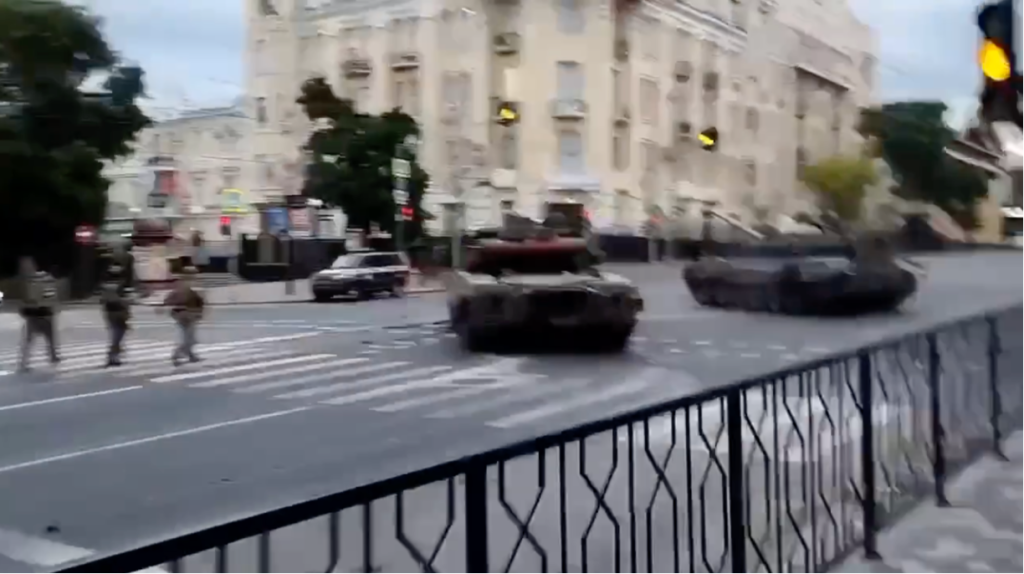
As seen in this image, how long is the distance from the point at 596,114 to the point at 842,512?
35.3m

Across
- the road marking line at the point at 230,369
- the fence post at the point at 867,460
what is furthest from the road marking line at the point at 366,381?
the fence post at the point at 867,460

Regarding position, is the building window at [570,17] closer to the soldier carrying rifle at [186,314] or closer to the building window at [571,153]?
the building window at [571,153]

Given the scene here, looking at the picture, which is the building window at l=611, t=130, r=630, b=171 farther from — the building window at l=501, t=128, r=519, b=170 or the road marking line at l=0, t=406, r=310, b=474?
the road marking line at l=0, t=406, r=310, b=474

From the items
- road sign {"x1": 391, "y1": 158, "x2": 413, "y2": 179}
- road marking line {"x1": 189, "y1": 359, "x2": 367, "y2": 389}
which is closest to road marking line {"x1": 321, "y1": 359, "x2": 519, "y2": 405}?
road marking line {"x1": 189, "y1": 359, "x2": 367, "y2": 389}

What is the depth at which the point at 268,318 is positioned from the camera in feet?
70.7

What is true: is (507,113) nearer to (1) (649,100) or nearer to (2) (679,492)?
(1) (649,100)

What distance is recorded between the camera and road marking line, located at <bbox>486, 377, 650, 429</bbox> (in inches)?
389

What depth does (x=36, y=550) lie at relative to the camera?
586 centimetres

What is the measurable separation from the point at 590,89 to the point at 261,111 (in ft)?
43.2

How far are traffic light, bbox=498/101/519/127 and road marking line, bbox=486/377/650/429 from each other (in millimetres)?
25276

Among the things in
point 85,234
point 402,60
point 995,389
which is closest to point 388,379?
point 85,234

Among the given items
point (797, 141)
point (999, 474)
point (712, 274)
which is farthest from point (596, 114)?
point (999, 474)

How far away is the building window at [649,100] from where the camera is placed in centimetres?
3925

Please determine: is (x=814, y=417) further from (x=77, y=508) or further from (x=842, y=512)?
(x=77, y=508)
